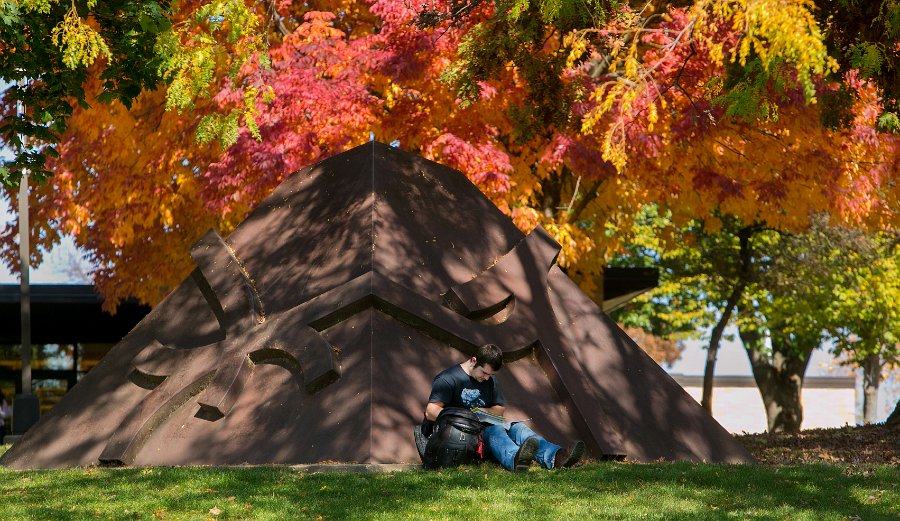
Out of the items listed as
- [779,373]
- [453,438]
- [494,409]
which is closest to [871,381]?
[779,373]

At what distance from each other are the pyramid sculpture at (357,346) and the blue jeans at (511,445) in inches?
34.4

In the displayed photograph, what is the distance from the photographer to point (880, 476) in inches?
382

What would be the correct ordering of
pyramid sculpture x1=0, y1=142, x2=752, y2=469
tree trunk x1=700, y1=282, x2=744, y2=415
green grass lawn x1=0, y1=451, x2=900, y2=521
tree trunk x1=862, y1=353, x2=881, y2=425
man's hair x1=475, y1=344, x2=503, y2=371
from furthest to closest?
tree trunk x1=862, y1=353, x2=881, y2=425 < tree trunk x1=700, y1=282, x2=744, y2=415 < pyramid sculpture x1=0, y1=142, x2=752, y2=469 < man's hair x1=475, y1=344, x2=503, y2=371 < green grass lawn x1=0, y1=451, x2=900, y2=521

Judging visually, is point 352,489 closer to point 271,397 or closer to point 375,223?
point 271,397

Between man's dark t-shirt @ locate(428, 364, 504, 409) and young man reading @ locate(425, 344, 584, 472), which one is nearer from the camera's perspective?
young man reading @ locate(425, 344, 584, 472)

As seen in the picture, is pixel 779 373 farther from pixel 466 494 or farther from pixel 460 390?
pixel 466 494

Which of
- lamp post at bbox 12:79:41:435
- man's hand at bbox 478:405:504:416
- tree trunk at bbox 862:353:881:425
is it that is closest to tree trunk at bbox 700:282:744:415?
tree trunk at bbox 862:353:881:425

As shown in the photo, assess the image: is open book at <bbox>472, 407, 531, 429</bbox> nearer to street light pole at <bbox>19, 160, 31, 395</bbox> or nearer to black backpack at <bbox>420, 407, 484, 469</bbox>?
black backpack at <bbox>420, 407, 484, 469</bbox>

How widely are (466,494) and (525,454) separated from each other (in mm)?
1225

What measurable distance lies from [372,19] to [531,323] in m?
9.60

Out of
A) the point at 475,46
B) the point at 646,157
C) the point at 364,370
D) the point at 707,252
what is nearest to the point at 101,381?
the point at 364,370

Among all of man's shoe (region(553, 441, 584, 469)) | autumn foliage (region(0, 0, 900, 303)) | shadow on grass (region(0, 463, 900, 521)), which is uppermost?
autumn foliage (region(0, 0, 900, 303))

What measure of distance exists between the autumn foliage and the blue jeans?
4.70 metres

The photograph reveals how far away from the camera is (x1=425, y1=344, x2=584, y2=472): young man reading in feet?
31.6
